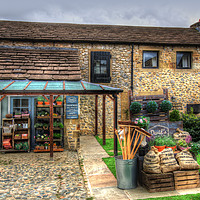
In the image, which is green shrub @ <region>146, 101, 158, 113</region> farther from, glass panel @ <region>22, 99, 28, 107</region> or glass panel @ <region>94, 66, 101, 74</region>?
glass panel @ <region>22, 99, 28, 107</region>

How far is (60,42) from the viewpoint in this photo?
36.4 feet

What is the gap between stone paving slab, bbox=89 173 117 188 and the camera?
16.4ft

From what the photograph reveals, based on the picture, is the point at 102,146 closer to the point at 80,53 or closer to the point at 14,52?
the point at 80,53

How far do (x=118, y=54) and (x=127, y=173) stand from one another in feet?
26.6

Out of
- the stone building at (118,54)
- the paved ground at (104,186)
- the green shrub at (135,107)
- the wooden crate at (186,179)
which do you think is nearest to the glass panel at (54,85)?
the stone building at (118,54)

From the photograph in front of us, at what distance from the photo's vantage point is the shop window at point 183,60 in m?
12.3

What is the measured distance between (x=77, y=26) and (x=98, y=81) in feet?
12.8

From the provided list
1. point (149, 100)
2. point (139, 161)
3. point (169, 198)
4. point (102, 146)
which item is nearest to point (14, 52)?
point (102, 146)

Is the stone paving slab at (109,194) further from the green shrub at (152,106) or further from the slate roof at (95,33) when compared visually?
the slate roof at (95,33)

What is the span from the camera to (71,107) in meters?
8.77

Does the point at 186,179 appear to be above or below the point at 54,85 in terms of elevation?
below

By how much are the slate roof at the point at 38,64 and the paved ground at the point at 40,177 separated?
2981mm

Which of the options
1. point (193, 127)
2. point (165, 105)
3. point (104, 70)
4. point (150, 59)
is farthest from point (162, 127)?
→ point (150, 59)

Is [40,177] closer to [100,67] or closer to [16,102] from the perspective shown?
[16,102]
